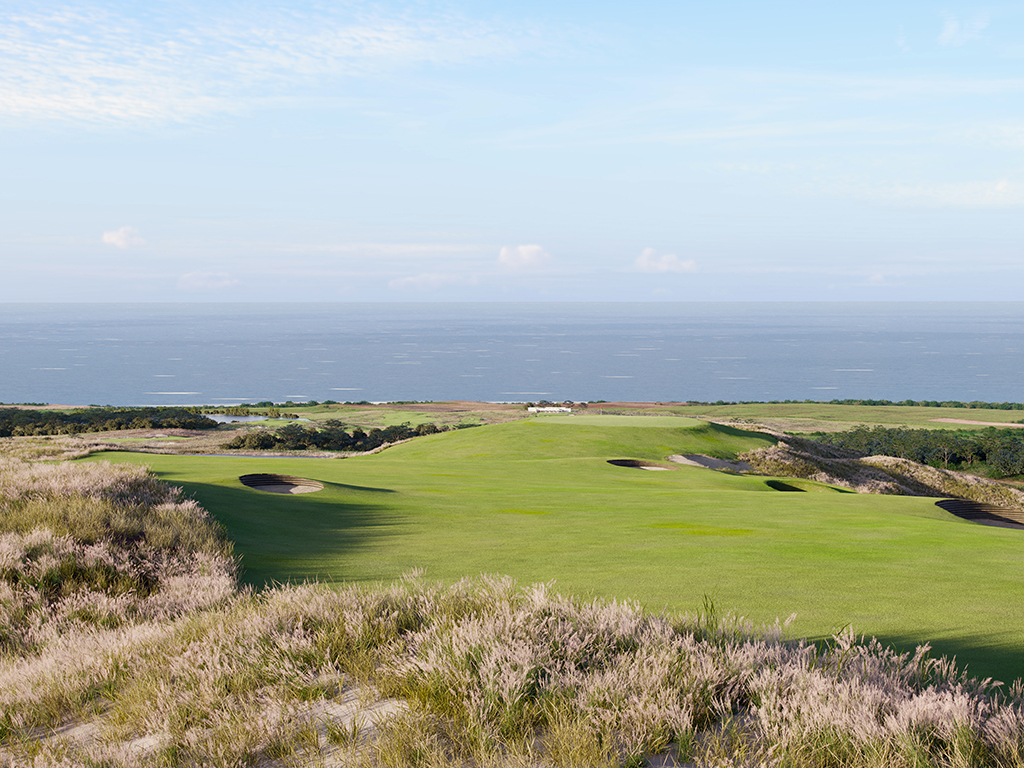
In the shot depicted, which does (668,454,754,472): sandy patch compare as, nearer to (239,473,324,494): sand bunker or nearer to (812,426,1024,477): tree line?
(812,426,1024,477): tree line

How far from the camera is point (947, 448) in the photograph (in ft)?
147

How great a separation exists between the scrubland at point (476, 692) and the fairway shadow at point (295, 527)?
2.31 metres

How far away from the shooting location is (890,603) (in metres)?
6.28

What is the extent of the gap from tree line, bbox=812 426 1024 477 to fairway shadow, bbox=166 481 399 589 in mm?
37887

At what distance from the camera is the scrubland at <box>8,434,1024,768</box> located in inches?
134

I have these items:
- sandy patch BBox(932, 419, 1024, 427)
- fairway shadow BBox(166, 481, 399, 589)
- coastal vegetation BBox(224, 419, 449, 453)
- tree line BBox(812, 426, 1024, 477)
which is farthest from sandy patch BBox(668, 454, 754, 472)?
sandy patch BBox(932, 419, 1024, 427)

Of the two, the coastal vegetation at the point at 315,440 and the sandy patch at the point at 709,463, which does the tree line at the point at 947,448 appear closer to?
the sandy patch at the point at 709,463

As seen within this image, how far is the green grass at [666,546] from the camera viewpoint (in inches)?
239

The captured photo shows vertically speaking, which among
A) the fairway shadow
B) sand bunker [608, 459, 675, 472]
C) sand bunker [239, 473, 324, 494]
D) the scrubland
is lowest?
sand bunker [608, 459, 675, 472]

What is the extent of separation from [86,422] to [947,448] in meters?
57.1

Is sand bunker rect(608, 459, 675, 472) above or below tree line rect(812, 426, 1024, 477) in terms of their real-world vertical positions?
above

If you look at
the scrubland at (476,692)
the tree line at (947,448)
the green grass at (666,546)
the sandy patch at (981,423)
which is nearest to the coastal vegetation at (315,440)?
the green grass at (666,546)

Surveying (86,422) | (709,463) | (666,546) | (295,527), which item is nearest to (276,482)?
(295,527)

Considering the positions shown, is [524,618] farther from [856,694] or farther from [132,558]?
[132,558]
